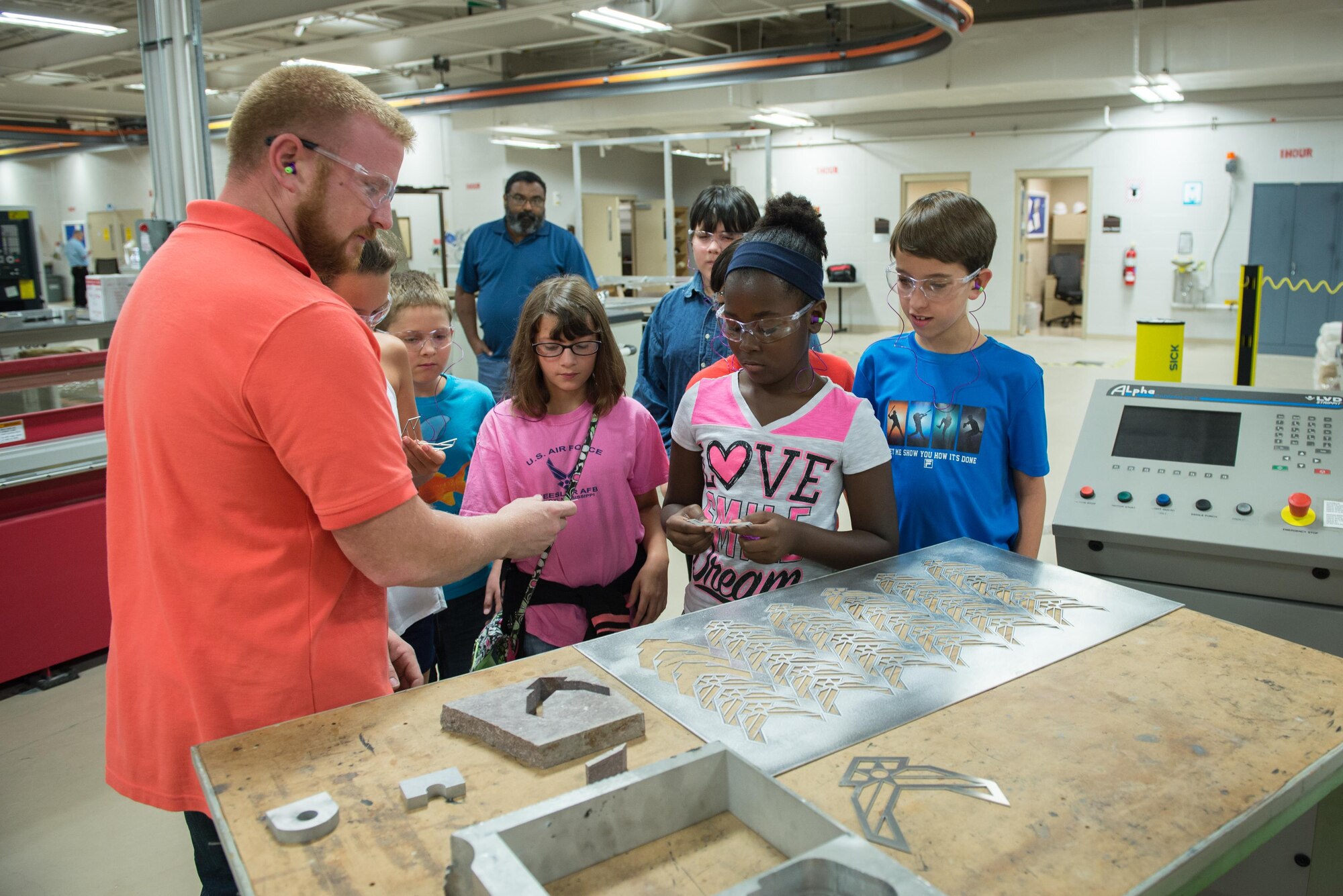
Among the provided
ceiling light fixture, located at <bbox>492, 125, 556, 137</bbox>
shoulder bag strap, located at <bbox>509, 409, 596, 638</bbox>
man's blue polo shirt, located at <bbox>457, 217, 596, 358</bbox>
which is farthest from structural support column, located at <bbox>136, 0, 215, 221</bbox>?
ceiling light fixture, located at <bbox>492, 125, 556, 137</bbox>

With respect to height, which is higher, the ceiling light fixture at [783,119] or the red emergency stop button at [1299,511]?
the ceiling light fixture at [783,119]

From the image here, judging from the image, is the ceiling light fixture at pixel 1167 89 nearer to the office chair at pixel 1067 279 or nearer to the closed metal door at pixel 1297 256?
the closed metal door at pixel 1297 256

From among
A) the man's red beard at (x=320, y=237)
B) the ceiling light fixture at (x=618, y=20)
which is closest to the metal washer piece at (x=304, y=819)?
the man's red beard at (x=320, y=237)

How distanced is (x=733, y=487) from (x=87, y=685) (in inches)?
101

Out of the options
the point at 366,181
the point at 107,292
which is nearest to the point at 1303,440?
the point at 366,181

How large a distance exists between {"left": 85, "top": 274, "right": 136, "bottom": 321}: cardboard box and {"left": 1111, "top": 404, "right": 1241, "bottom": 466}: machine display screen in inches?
150

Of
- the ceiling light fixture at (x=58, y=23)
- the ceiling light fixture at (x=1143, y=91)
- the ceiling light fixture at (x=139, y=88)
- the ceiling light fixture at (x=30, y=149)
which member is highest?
the ceiling light fixture at (x=139, y=88)

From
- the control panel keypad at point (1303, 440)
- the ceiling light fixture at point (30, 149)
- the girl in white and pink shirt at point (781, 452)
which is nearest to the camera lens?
the girl in white and pink shirt at point (781, 452)

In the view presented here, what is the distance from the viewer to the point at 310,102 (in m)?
1.04

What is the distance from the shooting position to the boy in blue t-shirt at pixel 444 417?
2098mm

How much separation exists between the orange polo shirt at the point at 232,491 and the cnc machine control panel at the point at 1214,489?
1.48m

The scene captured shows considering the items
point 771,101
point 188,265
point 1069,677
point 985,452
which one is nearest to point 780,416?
point 985,452

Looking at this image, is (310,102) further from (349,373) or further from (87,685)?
(87,685)

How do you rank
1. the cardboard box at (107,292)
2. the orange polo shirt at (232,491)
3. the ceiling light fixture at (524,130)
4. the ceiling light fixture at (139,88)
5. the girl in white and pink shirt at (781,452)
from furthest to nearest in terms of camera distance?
the ceiling light fixture at (524,130), the ceiling light fixture at (139,88), the cardboard box at (107,292), the girl in white and pink shirt at (781,452), the orange polo shirt at (232,491)
